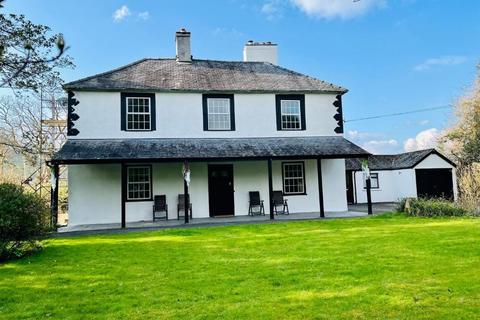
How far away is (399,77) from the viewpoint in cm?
2252

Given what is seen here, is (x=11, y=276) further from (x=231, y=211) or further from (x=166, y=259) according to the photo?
(x=231, y=211)

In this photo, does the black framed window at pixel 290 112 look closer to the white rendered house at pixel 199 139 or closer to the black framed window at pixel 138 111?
the white rendered house at pixel 199 139

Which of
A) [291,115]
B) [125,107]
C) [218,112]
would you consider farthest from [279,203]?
[125,107]

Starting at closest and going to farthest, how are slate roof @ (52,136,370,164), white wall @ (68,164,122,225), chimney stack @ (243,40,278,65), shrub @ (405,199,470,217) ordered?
1. slate roof @ (52,136,370,164)
2. shrub @ (405,199,470,217)
3. white wall @ (68,164,122,225)
4. chimney stack @ (243,40,278,65)

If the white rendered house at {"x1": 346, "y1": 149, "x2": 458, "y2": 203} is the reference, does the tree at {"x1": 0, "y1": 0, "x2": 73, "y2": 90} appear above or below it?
above

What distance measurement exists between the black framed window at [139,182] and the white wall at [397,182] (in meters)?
13.9

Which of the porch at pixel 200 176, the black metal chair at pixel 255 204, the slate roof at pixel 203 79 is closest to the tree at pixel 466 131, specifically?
the porch at pixel 200 176

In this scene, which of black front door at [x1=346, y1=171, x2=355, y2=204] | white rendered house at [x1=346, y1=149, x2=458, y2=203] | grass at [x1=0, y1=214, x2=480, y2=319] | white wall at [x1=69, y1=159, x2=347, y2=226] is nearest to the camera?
grass at [x1=0, y1=214, x2=480, y2=319]

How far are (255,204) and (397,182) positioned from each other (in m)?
12.0

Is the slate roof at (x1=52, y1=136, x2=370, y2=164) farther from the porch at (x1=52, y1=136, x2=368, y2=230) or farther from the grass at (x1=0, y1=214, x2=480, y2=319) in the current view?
the grass at (x1=0, y1=214, x2=480, y2=319)

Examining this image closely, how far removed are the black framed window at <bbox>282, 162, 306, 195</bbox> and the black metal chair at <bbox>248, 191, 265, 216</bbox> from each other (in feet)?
4.50

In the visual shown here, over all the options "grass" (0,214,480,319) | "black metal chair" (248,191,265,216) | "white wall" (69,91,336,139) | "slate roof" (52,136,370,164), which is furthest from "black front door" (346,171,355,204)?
"grass" (0,214,480,319)

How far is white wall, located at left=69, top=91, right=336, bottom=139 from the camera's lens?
14.5m

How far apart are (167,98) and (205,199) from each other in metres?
4.57
